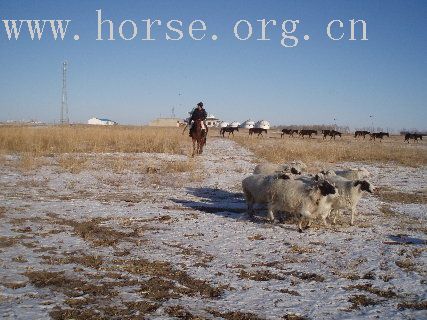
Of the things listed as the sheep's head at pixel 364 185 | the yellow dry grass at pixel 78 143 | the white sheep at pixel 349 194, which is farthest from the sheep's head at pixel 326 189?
the yellow dry grass at pixel 78 143

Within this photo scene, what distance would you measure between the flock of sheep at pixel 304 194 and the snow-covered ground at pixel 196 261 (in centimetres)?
30

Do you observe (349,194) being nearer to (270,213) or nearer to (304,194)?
(304,194)

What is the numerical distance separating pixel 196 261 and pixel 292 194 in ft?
9.61

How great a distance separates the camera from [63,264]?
211 inches

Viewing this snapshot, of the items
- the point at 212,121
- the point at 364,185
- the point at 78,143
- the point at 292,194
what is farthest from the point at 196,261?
the point at 212,121

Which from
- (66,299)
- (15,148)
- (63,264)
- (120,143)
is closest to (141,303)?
(66,299)

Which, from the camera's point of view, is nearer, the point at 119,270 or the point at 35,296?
the point at 35,296

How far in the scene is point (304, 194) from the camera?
7859 millimetres

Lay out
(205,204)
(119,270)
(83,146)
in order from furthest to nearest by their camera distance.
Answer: (83,146)
(205,204)
(119,270)

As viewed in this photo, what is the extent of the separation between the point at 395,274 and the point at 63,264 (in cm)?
428

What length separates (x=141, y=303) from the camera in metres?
4.27

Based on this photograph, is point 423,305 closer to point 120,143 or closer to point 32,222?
point 32,222

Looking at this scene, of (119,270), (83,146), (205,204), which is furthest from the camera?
(83,146)

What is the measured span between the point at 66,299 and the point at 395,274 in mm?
3984
